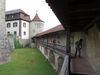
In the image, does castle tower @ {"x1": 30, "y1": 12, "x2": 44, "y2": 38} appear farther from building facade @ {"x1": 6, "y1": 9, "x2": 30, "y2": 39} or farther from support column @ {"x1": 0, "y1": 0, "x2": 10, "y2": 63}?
support column @ {"x1": 0, "y1": 0, "x2": 10, "y2": 63}

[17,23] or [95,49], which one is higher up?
[17,23]

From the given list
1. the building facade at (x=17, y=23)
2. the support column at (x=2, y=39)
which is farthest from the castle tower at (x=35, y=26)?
the support column at (x=2, y=39)

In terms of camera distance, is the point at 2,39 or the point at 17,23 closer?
the point at 2,39

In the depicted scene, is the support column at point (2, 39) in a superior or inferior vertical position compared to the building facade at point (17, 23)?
inferior

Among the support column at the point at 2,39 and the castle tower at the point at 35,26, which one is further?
the castle tower at the point at 35,26

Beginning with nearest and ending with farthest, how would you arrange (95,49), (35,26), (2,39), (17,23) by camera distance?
(95,49) → (2,39) → (17,23) → (35,26)

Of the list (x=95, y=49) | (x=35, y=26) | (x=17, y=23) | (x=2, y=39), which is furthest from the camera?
(x=35, y=26)

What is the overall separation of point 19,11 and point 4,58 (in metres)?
24.0

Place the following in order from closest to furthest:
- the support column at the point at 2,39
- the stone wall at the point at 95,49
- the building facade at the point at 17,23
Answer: the stone wall at the point at 95,49 < the support column at the point at 2,39 < the building facade at the point at 17,23

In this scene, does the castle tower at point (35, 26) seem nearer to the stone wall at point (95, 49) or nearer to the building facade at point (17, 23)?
the building facade at point (17, 23)

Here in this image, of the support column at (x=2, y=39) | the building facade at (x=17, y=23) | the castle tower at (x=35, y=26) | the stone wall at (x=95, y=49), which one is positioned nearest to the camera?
the stone wall at (x=95, y=49)

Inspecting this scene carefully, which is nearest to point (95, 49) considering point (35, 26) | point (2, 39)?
point (2, 39)

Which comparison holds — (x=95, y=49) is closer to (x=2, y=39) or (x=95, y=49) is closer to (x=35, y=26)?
(x=2, y=39)

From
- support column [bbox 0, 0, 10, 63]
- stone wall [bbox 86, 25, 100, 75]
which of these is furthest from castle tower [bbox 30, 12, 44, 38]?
stone wall [bbox 86, 25, 100, 75]
